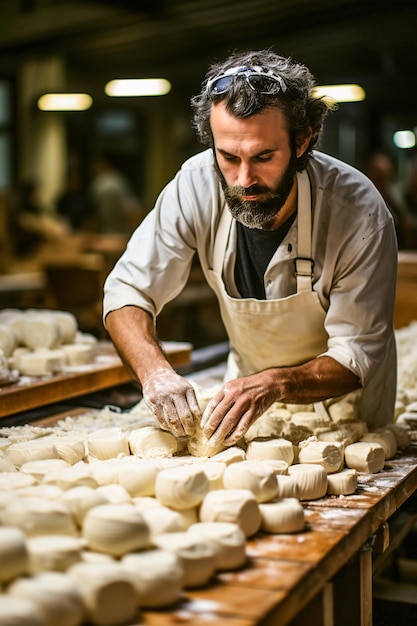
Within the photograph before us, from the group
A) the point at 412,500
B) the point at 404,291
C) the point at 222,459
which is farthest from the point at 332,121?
the point at 222,459

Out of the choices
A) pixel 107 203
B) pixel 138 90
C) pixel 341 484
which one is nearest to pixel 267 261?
pixel 341 484

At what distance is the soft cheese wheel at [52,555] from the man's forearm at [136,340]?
1101 mm

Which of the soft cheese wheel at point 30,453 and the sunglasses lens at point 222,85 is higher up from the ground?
the sunglasses lens at point 222,85

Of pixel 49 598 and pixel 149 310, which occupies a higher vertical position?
pixel 149 310

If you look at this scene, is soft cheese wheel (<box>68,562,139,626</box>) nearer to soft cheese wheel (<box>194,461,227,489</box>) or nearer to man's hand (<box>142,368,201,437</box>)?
soft cheese wheel (<box>194,461,227,489</box>)

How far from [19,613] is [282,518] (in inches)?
31.2

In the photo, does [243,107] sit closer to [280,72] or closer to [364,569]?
[280,72]

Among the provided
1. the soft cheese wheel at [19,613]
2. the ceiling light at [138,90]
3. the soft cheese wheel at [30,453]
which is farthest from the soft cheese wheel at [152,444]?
the ceiling light at [138,90]

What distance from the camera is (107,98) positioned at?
17.0 m

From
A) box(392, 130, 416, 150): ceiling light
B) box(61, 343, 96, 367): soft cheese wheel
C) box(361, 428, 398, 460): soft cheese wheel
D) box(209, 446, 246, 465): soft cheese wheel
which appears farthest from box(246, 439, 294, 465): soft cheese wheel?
box(392, 130, 416, 150): ceiling light

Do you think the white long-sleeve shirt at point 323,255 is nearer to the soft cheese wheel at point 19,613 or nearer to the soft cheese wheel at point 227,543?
the soft cheese wheel at point 227,543

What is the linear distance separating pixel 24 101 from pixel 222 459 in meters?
13.4

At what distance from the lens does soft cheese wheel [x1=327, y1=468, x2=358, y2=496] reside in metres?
2.40

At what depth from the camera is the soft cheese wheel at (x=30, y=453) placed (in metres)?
2.46
